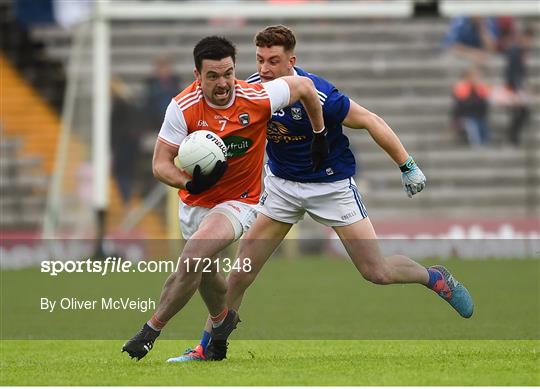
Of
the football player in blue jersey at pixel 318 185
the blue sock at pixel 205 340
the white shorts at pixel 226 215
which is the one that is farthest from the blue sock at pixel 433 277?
the blue sock at pixel 205 340

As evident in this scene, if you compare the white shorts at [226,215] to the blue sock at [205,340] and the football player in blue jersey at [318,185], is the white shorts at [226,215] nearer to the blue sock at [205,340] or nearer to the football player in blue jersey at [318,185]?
the football player in blue jersey at [318,185]

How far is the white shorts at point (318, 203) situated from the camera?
27.0ft

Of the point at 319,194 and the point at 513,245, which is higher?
the point at 319,194

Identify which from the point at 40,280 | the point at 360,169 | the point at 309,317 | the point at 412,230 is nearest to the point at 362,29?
the point at 360,169

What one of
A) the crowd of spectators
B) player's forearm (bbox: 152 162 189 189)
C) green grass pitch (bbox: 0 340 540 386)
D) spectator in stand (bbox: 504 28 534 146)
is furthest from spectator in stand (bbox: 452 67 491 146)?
player's forearm (bbox: 152 162 189 189)

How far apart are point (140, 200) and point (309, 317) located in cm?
1027

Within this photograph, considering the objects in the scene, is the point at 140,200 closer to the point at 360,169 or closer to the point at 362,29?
the point at 360,169

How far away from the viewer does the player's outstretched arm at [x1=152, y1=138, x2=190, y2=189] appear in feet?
23.8

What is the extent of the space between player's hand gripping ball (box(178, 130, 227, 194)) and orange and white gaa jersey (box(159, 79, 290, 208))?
0.79 ft

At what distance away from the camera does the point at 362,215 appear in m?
8.25

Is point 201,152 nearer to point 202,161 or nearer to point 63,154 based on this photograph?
point 202,161

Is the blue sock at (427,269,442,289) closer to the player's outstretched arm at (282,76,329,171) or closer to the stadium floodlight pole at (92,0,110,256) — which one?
the player's outstretched arm at (282,76,329,171)

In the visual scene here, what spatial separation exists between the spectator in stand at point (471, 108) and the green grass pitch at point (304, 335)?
711cm

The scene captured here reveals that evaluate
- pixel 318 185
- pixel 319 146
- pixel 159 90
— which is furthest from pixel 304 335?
pixel 159 90
